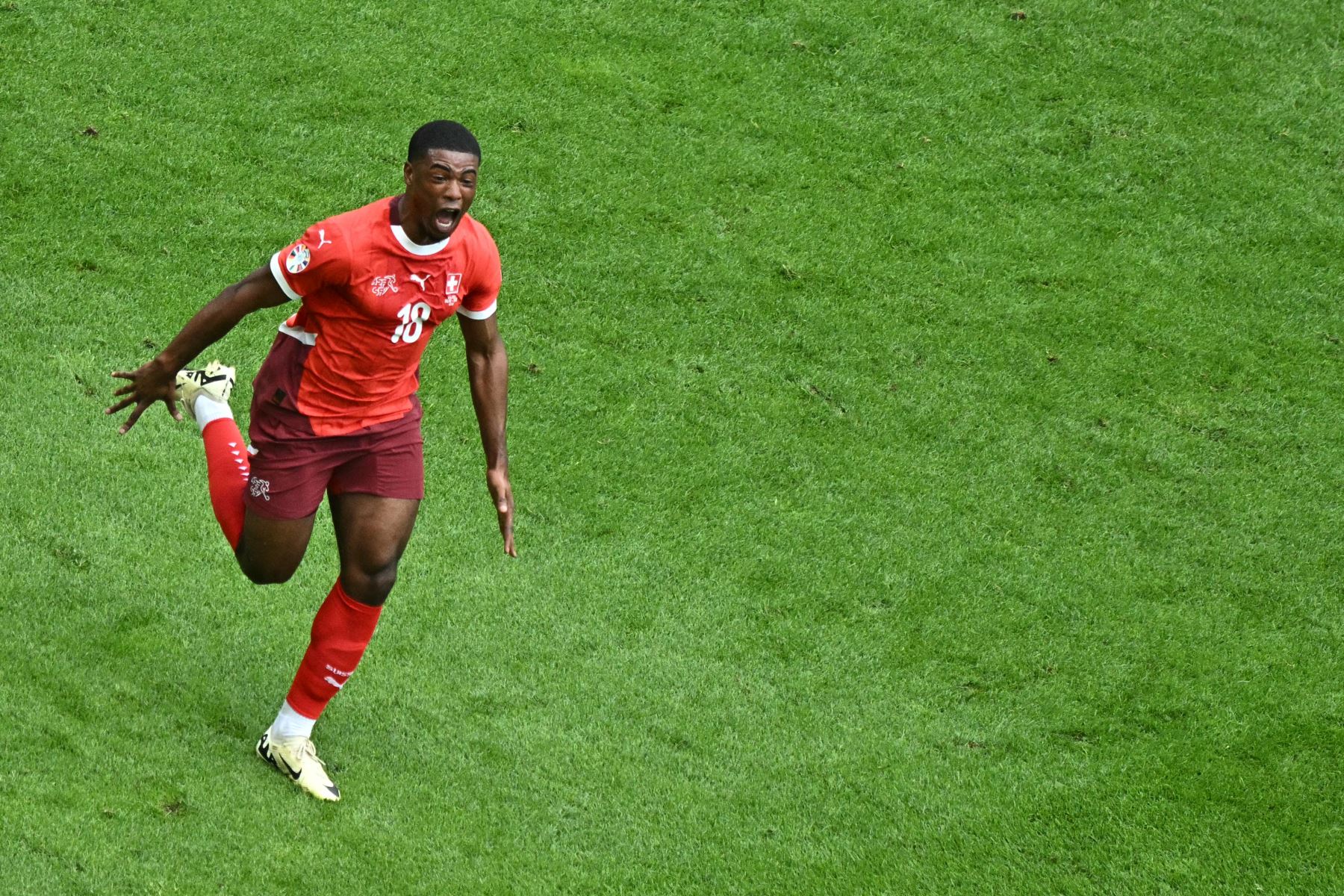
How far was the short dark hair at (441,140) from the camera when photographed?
14.2ft

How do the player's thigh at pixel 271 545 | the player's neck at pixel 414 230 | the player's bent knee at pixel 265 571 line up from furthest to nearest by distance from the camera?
the player's bent knee at pixel 265 571 < the player's thigh at pixel 271 545 < the player's neck at pixel 414 230

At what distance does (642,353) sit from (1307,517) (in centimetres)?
323

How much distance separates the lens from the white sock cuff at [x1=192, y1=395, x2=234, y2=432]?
553 cm

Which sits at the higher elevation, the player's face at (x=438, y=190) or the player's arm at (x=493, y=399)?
the player's face at (x=438, y=190)

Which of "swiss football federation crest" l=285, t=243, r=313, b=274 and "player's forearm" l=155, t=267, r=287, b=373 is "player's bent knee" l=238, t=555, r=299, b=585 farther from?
"swiss football federation crest" l=285, t=243, r=313, b=274

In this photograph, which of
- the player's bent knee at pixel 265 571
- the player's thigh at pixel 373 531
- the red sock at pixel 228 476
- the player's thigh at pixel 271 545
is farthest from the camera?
the red sock at pixel 228 476

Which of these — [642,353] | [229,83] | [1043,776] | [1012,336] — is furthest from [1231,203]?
[229,83]

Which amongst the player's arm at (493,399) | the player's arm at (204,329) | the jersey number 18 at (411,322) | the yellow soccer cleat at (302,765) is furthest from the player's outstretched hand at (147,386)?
the yellow soccer cleat at (302,765)

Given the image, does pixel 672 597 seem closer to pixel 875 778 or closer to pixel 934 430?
pixel 875 778

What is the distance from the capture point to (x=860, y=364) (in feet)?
23.9

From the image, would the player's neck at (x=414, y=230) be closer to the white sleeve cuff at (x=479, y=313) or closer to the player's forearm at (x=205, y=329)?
the white sleeve cuff at (x=479, y=313)

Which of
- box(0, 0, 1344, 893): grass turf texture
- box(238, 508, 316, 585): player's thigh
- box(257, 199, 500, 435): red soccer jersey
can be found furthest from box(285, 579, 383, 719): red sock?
box(257, 199, 500, 435): red soccer jersey

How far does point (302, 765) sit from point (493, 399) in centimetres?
136

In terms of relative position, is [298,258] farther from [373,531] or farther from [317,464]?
[373,531]
